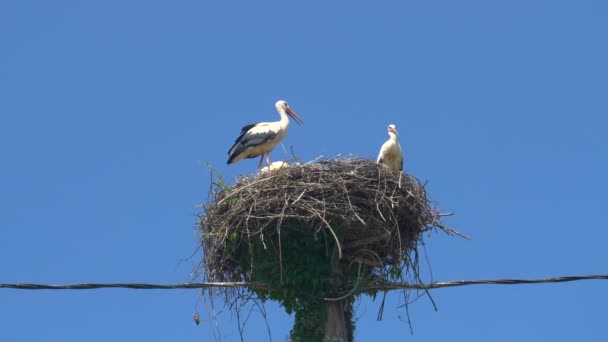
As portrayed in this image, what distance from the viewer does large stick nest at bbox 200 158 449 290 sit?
13.3 m

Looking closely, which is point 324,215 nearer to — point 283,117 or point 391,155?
point 391,155

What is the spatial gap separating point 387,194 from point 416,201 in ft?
1.31

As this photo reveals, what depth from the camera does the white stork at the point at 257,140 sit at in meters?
18.0

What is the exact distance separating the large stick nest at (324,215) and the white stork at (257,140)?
357 cm

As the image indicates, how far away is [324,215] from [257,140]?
499 centimetres

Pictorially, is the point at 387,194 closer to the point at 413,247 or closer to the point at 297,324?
the point at 413,247

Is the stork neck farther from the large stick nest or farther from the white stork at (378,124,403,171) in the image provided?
the large stick nest

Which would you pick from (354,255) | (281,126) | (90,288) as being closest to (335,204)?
(354,255)

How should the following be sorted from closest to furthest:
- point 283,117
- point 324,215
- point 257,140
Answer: point 324,215 < point 257,140 < point 283,117

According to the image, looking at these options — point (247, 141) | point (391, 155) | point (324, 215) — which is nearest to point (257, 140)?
point (247, 141)

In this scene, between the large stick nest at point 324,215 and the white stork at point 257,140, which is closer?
the large stick nest at point 324,215

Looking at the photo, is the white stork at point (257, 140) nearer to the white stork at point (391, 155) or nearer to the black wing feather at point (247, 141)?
the black wing feather at point (247, 141)

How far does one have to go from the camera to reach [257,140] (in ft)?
58.9

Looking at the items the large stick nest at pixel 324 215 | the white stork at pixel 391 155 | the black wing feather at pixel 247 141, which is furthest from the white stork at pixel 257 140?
the large stick nest at pixel 324 215
